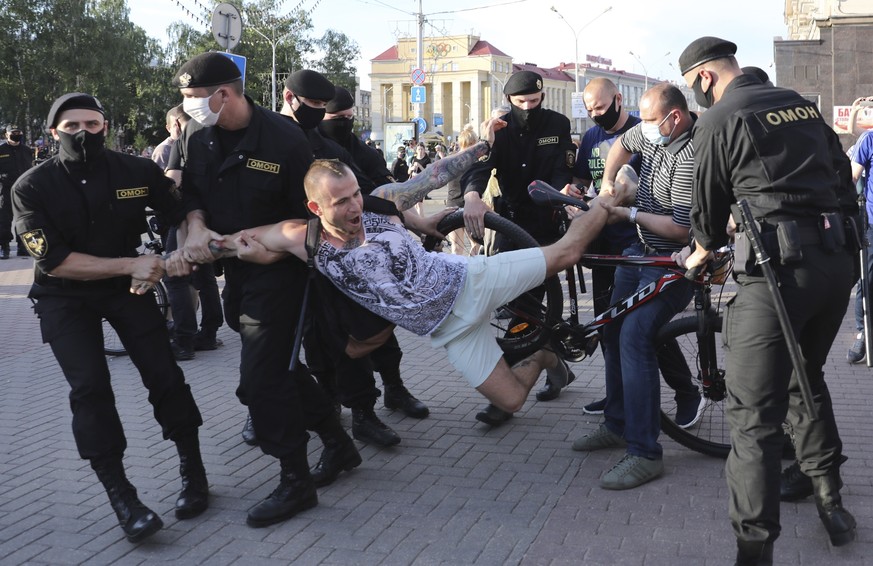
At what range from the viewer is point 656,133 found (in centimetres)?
467

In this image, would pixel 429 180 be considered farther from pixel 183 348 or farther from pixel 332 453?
pixel 183 348

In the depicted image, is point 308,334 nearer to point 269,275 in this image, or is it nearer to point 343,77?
point 269,275

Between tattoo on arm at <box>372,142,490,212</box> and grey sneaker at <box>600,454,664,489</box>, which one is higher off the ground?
tattoo on arm at <box>372,142,490,212</box>

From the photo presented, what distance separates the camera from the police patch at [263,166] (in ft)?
14.3

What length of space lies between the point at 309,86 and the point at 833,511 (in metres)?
3.39

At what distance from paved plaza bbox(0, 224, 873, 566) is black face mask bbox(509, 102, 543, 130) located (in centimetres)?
185

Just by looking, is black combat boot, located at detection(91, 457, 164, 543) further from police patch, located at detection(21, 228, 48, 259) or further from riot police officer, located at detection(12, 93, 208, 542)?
police patch, located at detection(21, 228, 48, 259)

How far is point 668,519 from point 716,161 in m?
1.62

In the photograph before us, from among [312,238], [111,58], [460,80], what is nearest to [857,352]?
[312,238]

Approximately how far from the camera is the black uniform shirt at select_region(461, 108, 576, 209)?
20.4 feet

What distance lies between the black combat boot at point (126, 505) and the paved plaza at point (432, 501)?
0.08m

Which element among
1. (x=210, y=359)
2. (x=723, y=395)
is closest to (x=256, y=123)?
(x=723, y=395)

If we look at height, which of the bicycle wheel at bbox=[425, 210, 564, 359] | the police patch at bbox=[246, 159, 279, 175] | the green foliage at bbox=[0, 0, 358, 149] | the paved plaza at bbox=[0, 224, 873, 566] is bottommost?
the paved plaza at bbox=[0, 224, 873, 566]

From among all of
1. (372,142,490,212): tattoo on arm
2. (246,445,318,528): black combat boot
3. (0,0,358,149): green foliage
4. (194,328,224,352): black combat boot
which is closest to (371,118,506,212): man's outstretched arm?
(372,142,490,212): tattoo on arm
